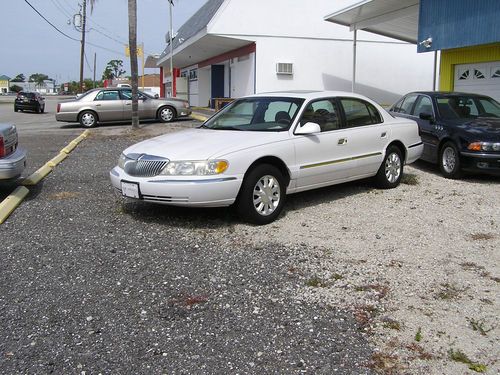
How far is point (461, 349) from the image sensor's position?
3.47 metres

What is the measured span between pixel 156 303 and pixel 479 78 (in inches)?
536

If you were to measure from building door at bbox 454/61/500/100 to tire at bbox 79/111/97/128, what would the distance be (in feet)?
40.7

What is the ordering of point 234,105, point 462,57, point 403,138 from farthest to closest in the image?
1. point 462,57
2. point 403,138
3. point 234,105

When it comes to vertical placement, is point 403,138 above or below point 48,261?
above

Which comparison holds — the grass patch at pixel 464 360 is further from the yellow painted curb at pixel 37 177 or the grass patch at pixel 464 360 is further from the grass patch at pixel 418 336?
the yellow painted curb at pixel 37 177

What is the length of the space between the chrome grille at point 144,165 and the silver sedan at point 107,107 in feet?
46.1

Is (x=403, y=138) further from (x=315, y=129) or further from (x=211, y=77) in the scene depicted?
(x=211, y=77)

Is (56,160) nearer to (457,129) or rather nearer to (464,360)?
(457,129)

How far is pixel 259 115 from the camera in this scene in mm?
7027

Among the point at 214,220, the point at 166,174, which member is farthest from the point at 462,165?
the point at 166,174

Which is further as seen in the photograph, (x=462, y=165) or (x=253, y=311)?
(x=462, y=165)

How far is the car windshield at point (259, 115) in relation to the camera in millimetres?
6756

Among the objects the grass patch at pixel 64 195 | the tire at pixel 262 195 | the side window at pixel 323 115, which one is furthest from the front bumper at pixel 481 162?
the grass patch at pixel 64 195

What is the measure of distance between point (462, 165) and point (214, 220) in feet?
15.5
